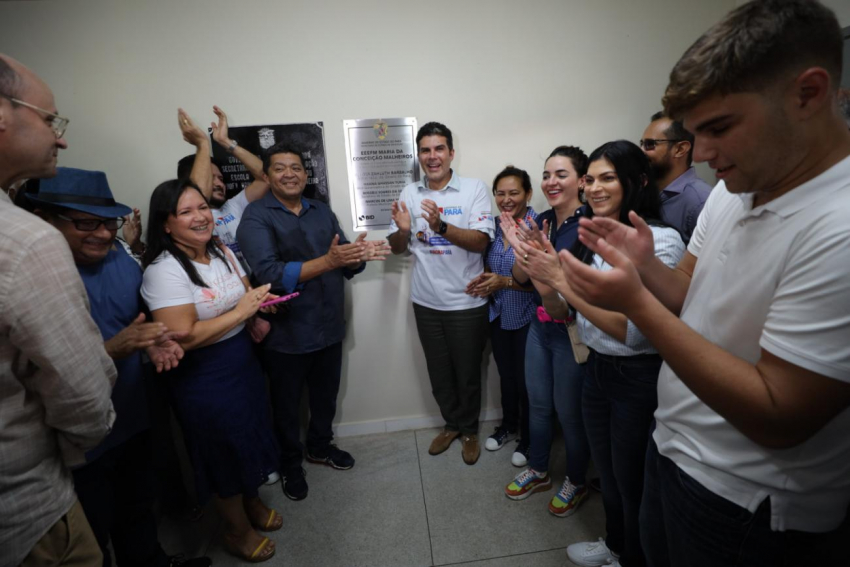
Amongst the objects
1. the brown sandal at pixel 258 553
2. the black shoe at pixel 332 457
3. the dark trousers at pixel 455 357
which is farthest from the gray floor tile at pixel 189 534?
the dark trousers at pixel 455 357

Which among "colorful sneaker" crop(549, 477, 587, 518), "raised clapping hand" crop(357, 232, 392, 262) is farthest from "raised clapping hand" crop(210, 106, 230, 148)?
"colorful sneaker" crop(549, 477, 587, 518)

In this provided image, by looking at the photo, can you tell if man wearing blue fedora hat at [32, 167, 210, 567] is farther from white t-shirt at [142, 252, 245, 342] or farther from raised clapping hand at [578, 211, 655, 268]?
raised clapping hand at [578, 211, 655, 268]

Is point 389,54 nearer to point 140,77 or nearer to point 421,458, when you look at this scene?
point 140,77

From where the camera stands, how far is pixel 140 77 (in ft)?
6.88

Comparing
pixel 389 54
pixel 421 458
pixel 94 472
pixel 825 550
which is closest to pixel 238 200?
pixel 389 54

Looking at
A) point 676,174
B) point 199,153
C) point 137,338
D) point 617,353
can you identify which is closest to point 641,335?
point 617,353

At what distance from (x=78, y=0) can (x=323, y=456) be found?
111 inches

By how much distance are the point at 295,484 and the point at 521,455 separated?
1.28m

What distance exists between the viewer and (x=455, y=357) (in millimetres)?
2299

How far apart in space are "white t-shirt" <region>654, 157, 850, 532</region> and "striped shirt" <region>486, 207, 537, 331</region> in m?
1.30

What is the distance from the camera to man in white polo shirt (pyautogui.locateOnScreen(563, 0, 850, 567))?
58 cm

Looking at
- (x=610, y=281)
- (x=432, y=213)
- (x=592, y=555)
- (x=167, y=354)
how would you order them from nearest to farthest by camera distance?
(x=610, y=281)
(x=167, y=354)
(x=592, y=555)
(x=432, y=213)

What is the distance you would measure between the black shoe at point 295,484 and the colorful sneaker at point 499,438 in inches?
42.9

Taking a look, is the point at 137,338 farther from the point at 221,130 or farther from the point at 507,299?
the point at 507,299
